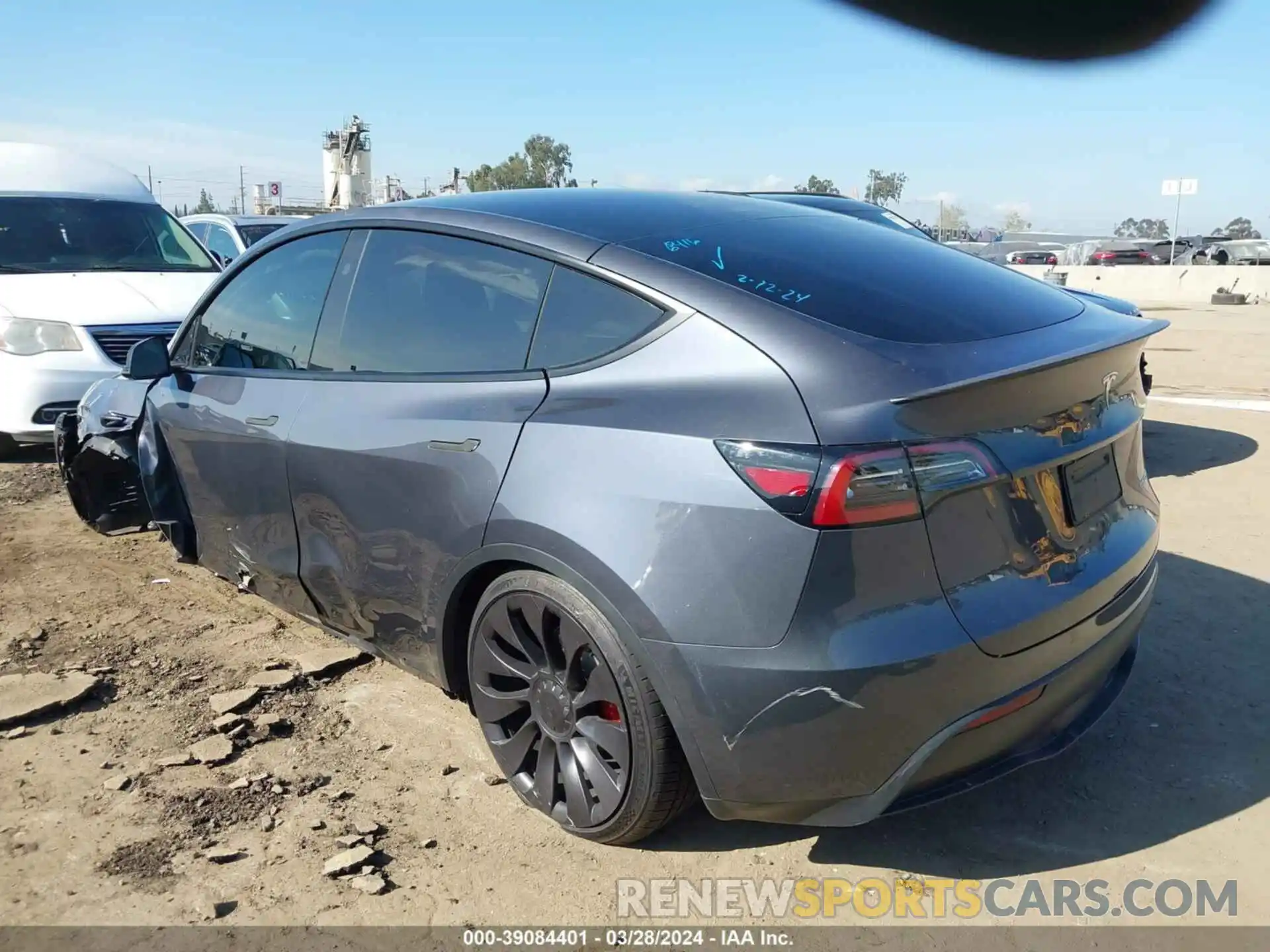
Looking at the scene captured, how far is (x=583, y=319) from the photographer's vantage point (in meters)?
2.70

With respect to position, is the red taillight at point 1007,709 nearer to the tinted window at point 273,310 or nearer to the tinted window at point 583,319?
the tinted window at point 583,319

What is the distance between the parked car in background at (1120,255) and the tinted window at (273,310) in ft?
124

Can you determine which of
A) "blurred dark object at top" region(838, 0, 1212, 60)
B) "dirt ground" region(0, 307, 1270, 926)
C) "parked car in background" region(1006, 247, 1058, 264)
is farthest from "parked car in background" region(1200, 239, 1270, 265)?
"dirt ground" region(0, 307, 1270, 926)

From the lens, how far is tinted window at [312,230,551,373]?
2.87 metres

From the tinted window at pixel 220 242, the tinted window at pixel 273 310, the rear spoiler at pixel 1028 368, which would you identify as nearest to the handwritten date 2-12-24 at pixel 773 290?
the rear spoiler at pixel 1028 368

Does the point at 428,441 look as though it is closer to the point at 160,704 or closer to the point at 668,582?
the point at 668,582

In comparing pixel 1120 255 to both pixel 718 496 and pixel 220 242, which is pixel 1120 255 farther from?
pixel 718 496

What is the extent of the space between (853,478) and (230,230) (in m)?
12.9

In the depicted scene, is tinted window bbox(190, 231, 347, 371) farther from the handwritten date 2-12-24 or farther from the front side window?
the front side window

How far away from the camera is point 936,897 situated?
254cm

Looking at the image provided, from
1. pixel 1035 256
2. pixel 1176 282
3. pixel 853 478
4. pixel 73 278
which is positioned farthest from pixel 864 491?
pixel 1035 256

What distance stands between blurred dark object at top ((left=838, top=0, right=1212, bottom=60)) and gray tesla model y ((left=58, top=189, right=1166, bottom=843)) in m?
11.1

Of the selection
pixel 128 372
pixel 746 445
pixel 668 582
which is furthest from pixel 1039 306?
pixel 128 372

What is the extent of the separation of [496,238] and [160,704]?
6.80ft
